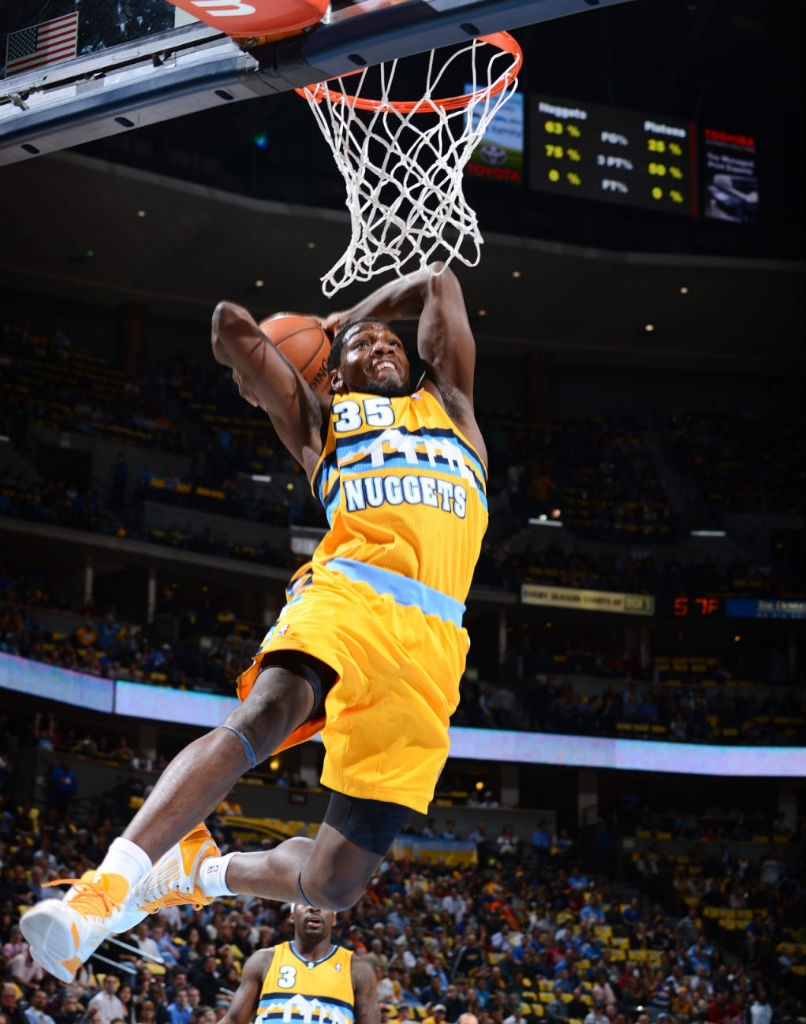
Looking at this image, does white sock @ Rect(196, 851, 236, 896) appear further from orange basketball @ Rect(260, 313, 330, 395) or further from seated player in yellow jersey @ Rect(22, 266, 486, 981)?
orange basketball @ Rect(260, 313, 330, 395)

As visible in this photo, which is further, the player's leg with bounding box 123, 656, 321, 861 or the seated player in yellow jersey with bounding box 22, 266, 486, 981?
the seated player in yellow jersey with bounding box 22, 266, 486, 981

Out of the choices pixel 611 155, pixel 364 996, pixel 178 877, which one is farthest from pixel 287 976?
pixel 611 155

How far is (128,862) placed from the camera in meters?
3.84

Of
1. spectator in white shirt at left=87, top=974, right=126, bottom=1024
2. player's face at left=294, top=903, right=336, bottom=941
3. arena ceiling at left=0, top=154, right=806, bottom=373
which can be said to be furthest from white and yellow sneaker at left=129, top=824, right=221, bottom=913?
arena ceiling at left=0, top=154, right=806, bottom=373

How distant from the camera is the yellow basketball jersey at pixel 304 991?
7930 mm

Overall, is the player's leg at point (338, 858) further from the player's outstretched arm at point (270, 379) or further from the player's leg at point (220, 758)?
the player's outstretched arm at point (270, 379)

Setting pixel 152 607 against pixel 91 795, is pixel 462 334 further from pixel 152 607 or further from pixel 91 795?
pixel 152 607

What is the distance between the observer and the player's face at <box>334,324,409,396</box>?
5.00m

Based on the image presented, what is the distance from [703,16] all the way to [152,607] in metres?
16.9

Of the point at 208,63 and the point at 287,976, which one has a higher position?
the point at 208,63

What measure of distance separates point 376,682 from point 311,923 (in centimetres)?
408

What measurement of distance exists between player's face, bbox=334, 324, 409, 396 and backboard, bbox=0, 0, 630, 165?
3.10 feet

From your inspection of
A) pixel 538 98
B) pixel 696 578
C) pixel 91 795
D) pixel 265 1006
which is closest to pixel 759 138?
pixel 538 98

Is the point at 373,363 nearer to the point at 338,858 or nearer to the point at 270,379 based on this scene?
the point at 270,379
